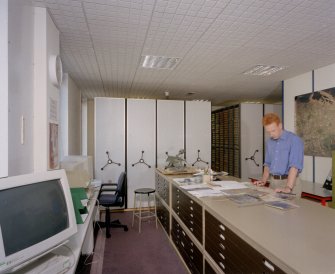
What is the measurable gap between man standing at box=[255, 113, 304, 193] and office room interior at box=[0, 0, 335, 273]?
110cm

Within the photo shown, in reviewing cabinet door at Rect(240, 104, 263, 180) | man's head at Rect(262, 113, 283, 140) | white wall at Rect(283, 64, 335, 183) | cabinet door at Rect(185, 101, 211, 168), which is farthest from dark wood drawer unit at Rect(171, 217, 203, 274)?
cabinet door at Rect(240, 104, 263, 180)

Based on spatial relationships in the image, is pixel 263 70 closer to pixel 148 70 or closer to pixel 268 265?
pixel 148 70

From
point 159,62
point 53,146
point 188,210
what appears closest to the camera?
point 53,146

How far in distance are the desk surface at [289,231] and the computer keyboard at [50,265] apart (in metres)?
1.09

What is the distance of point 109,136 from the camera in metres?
5.28

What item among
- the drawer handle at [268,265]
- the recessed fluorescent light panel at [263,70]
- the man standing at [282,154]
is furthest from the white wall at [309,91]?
the drawer handle at [268,265]

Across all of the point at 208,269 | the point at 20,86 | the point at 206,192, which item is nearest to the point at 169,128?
the point at 206,192

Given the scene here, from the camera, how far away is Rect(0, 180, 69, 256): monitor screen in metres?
1.14

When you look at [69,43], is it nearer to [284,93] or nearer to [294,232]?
[294,232]

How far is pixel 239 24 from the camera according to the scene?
255 centimetres

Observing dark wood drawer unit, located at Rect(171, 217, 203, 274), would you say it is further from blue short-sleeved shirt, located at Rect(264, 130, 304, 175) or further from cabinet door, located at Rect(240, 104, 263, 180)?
cabinet door, located at Rect(240, 104, 263, 180)

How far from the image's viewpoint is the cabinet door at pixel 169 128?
552cm

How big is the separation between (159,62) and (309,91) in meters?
2.81

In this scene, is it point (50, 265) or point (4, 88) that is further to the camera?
point (4, 88)
